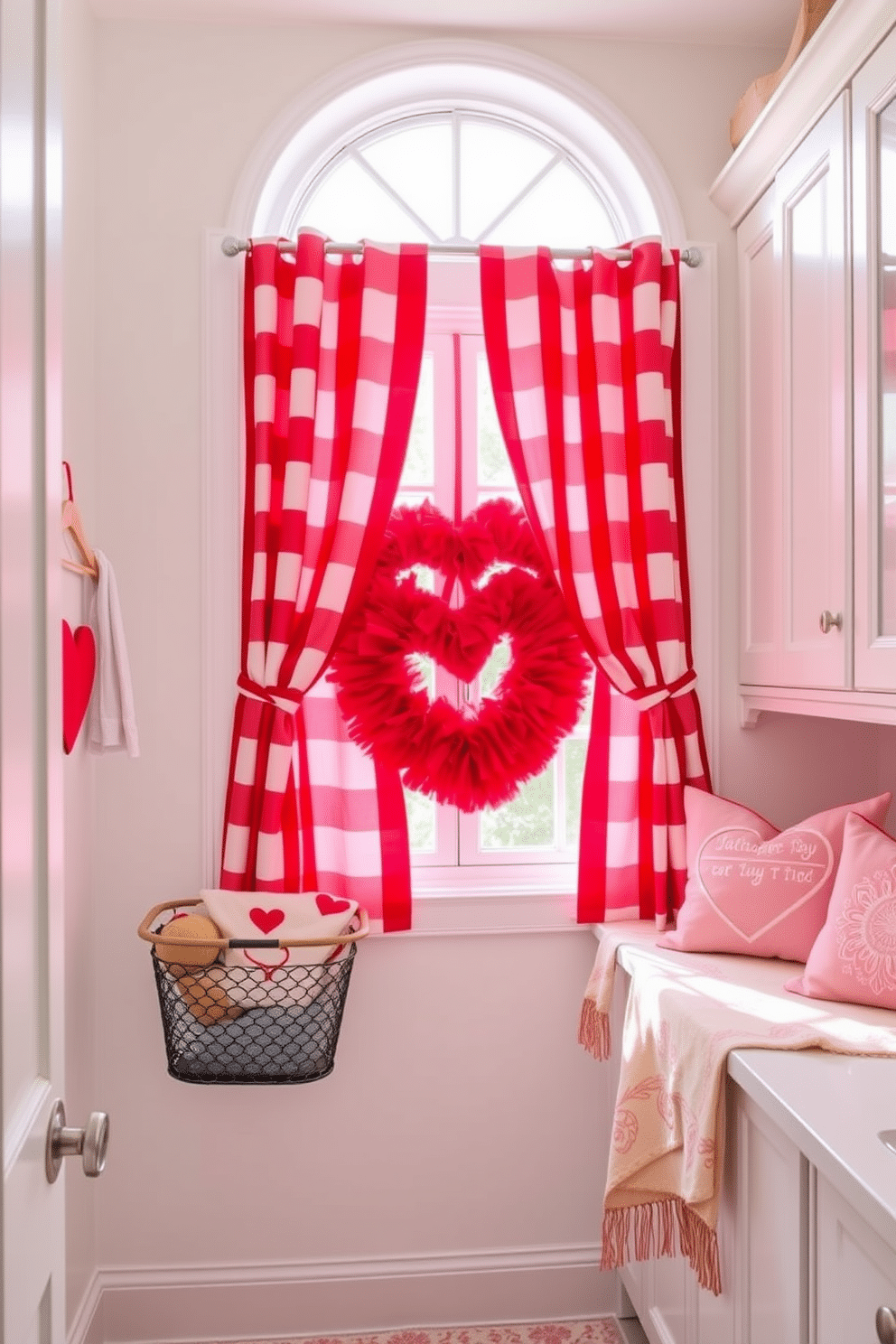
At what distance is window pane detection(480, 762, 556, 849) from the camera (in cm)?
250

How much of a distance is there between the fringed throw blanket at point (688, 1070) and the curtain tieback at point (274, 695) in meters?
0.87

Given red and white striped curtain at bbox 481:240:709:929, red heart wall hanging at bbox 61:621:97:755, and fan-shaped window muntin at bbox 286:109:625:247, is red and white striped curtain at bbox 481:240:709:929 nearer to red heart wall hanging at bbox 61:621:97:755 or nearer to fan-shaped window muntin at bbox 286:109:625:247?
fan-shaped window muntin at bbox 286:109:625:247

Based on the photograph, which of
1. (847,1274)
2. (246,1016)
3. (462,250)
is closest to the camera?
(847,1274)

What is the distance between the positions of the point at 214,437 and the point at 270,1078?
1317mm

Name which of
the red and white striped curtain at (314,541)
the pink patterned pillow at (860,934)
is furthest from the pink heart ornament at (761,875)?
the red and white striped curtain at (314,541)

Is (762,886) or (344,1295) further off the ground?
(762,886)

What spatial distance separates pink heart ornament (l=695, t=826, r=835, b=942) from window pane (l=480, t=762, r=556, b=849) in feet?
1.66

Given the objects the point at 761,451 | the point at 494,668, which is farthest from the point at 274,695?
the point at 761,451

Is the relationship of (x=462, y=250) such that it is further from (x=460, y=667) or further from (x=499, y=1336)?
(x=499, y=1336)

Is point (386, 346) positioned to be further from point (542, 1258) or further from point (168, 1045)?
point (542, 1258)

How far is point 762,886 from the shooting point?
6.50ft

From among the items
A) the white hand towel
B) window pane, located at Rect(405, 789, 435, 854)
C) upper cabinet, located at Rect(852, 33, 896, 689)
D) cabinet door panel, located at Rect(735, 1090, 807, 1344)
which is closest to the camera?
cabinet door panel, located at Rect(735, 1090, 807, 1344)

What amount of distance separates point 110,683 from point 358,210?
127 centimetres

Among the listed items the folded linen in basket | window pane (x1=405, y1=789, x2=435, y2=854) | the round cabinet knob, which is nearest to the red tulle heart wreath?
window pane (x1=405, y1=789, x2=435, y2=854)
